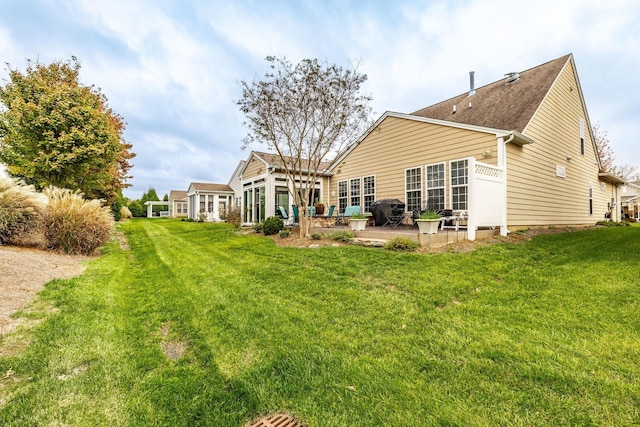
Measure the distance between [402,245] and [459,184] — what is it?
13.5ft

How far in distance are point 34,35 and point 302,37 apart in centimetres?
939

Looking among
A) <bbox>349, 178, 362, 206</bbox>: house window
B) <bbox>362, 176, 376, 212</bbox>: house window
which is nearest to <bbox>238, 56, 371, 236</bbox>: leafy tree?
<bbox>362, 176, 376, 212</bbox>: house window

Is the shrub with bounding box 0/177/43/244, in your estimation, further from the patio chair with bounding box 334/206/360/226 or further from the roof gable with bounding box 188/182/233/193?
the roof gable with bounding box 188/182/233/193

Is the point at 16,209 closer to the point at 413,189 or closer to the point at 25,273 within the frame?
the point at 25,273

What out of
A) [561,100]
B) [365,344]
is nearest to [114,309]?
[365,344]

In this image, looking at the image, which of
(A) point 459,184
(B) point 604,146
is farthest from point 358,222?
(B) point 604,146

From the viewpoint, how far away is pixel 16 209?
6355 millimetres

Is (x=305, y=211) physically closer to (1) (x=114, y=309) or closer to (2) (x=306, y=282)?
(2) (x=306, y=282)

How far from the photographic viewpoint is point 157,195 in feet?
147

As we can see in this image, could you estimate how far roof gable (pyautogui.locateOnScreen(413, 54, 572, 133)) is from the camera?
9273mm

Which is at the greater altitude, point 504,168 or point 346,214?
point 504,168

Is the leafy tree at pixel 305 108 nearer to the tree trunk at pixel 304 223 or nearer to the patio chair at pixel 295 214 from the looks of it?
the tree trunk at pixel 304 223

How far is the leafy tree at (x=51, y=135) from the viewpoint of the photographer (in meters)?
8.89

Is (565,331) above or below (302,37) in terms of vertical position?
below
